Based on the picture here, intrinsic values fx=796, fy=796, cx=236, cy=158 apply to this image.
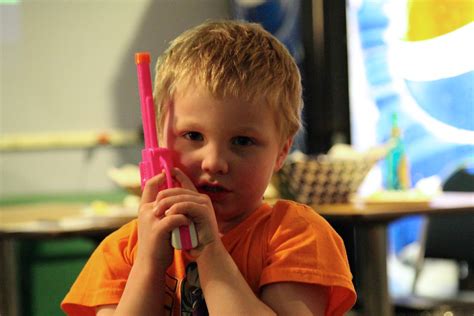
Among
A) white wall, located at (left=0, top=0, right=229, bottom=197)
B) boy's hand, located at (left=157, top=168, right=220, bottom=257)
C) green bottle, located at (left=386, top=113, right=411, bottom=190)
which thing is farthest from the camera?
white wall, located at (left=0, top=0, right=229, bottom=197)

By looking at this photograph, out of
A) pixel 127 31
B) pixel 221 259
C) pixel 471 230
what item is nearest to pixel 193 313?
pixel 221 259

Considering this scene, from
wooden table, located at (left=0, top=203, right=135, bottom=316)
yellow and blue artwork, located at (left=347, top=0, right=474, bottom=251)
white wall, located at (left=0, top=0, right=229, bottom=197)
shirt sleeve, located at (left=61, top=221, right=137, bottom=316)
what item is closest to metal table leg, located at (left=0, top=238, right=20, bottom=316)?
wooden table, located at (left=0, top=203, right=135, bottom=316)

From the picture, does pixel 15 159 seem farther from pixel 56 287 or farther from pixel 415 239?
pixel 415 239

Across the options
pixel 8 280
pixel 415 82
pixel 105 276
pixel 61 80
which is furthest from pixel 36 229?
pixel 415 82

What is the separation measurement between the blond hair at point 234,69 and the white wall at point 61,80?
2.48 metres

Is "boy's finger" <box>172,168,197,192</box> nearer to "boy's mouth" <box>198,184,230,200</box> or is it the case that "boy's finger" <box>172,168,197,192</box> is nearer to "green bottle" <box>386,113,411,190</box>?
"boy's mouth" <box>198,184,230,200</box>

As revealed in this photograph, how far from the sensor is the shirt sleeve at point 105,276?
0.91 m

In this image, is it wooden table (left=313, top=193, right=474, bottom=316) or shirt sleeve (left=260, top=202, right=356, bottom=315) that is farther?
wooden table (left=313, top=193, right=474, bottom=316)

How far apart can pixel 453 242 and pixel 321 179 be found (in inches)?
41.2

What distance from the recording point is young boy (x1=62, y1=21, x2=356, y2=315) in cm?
81

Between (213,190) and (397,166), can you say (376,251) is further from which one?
(213,190)

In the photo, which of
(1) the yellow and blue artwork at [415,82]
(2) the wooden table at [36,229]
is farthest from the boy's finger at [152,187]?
(1) the yellow and blue artwork at [415,82]

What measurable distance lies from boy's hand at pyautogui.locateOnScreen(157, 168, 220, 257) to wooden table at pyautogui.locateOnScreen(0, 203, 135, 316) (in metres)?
1.05

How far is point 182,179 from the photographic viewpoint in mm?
814
